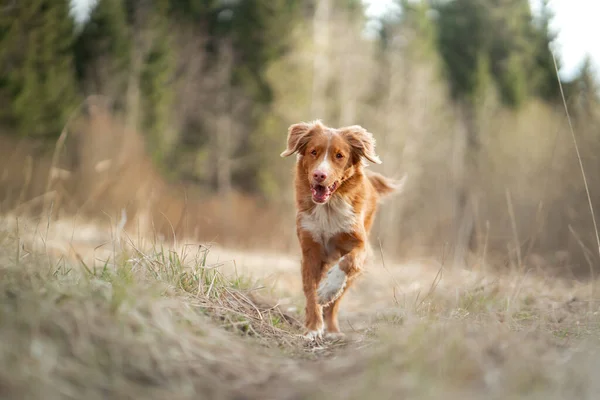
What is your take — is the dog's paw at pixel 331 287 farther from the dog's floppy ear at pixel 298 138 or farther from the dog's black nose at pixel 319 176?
the dog's floppy ear at pixel 298 138

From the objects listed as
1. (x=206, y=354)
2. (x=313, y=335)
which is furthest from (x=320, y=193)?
(x=206, y=354)

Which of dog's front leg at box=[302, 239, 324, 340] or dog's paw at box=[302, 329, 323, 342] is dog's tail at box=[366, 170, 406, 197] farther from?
dog's paw at box=[302, 329, 323, 342]

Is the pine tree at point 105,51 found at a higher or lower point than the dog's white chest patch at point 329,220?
higher

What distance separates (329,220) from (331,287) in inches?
25.1

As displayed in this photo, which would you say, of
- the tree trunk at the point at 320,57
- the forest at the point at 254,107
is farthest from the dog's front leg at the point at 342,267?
the tree trunk at the point at 320,57

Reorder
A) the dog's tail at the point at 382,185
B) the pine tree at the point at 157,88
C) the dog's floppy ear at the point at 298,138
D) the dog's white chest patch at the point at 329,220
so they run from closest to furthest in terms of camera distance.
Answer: the dog's white chest patch at the point at 329,220 < the dog's floppy ear at the point at 298,138 < the dog's tail at the point at 382,185 < the pine tree at the point at 157,88

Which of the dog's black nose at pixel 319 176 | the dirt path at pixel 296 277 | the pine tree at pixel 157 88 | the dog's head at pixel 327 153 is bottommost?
the dirt path at pixel 296 277

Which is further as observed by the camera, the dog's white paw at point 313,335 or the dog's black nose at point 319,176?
the dog's black nose at point 319,176

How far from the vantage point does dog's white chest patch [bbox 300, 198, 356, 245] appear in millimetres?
5051

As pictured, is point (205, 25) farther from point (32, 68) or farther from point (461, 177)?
point (461, 177)

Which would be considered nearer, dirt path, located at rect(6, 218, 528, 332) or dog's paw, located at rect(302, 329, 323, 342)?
dog's paw, located at rect(302, 329, 323, 342)

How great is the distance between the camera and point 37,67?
18.4 metres

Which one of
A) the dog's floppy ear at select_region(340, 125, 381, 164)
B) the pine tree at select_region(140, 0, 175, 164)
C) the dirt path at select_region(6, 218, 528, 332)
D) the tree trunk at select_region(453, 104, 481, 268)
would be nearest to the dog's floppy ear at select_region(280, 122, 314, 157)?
the dog's floppy ear at select_region(340, 125, 381, 164)

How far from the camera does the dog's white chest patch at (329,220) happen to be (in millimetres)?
5051
